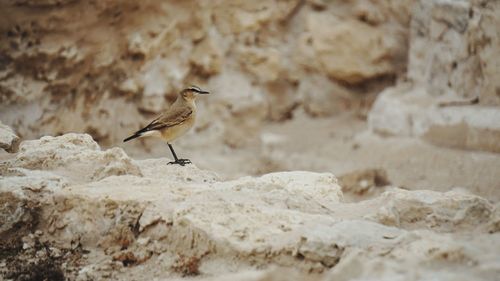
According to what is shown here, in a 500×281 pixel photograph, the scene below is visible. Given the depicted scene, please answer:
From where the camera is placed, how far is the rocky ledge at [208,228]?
11.3ft

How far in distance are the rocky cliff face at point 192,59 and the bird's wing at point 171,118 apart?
11.6 ft

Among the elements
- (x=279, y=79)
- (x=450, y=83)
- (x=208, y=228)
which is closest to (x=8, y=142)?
(x=208, y=228)

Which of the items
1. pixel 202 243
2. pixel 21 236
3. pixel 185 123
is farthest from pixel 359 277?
pixel 185 123

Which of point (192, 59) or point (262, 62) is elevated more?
point (192, 59)

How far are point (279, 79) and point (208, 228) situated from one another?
8287mm

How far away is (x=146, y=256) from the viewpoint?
3.80 metres

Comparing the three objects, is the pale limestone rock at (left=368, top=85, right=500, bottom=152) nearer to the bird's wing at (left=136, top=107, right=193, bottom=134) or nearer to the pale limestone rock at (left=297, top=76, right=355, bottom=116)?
the pale limestone rock at (left=297, top=76, right=355, bottom=116)

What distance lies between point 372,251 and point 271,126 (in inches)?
332

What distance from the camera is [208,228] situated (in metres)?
3.70

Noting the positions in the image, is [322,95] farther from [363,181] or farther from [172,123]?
[172,123]

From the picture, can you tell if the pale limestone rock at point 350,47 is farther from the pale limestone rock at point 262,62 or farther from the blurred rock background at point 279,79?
the pale limestone rock at point 262,62

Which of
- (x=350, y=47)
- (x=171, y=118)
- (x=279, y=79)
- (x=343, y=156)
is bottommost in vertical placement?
(x=343, y=156)

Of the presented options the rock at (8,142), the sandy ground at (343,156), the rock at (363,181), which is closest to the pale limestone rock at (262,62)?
the sandy ground at (343,156)

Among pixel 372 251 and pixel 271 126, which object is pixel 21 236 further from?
pixel 271 126
